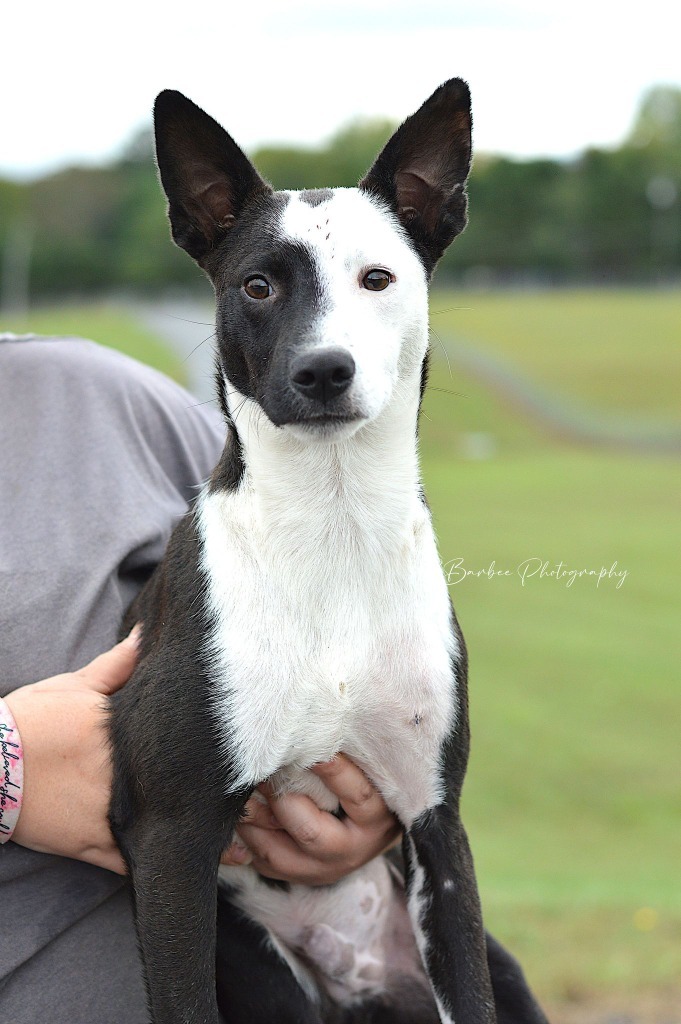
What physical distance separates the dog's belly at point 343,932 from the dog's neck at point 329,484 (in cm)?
62

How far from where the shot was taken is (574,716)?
5.24m

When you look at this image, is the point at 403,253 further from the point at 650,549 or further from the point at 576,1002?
the point at 650,549

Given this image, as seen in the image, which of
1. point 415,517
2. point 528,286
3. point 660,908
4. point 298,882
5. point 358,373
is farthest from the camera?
point 528,286

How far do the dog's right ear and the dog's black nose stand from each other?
40 centimetres

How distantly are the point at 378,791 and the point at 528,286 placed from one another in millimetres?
31533

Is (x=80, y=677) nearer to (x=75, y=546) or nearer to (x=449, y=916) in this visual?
(x=75, y=546)

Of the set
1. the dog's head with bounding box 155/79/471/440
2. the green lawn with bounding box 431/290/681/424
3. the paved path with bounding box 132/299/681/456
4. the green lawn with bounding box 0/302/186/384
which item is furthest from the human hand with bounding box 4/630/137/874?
the green lawn with bounding box 431/290/681/424

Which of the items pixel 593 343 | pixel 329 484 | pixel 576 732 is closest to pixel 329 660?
pixel 329 484

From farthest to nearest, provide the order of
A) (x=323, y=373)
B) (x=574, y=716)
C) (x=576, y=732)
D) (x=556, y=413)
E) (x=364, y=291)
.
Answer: (x=556, y=413), (x=574, y=716), (x=576, y=732), (x=364, y=291), (x=323, y=373)

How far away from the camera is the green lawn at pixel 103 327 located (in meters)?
20.8

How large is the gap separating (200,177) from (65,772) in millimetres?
948

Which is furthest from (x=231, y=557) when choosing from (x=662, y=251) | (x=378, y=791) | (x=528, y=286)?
(x=662, y=251)

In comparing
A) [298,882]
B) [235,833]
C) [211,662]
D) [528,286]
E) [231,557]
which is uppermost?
[231,557]

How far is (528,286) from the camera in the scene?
105ft
